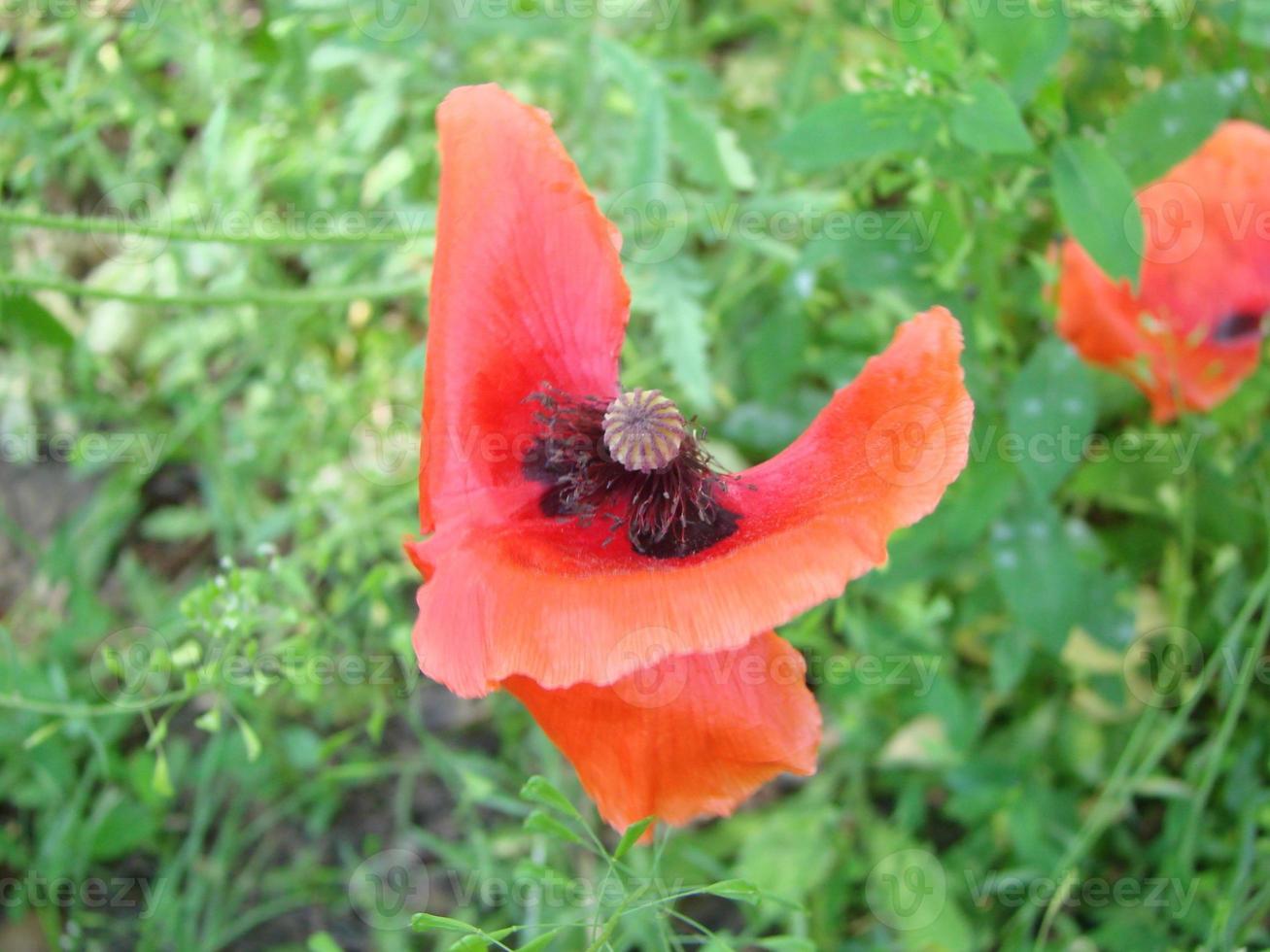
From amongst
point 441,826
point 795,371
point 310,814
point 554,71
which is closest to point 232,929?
point 310,814

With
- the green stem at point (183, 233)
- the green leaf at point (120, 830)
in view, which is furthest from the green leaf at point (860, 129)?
the green leaf at point (120, 830)

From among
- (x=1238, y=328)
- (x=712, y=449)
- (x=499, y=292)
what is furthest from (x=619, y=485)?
(x=1238, y=328)

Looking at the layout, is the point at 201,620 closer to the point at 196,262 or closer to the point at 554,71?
the point at 196,262

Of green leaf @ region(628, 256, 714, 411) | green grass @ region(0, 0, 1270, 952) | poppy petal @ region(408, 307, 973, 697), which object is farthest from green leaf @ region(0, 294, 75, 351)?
poppy petal @ region(408, 307, 973, 697)

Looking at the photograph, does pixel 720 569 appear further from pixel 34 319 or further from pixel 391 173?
pixel 34 319

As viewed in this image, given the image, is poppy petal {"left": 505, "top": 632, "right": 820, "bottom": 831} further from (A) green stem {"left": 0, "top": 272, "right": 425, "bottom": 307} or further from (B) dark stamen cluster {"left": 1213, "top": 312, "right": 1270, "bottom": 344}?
(B) dark stamen cluster {"left": 1213, "top": 312, "right": 1270, "bottom": 344}

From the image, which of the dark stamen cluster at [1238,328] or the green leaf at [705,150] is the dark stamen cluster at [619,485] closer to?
the green leaf at [705,150]
